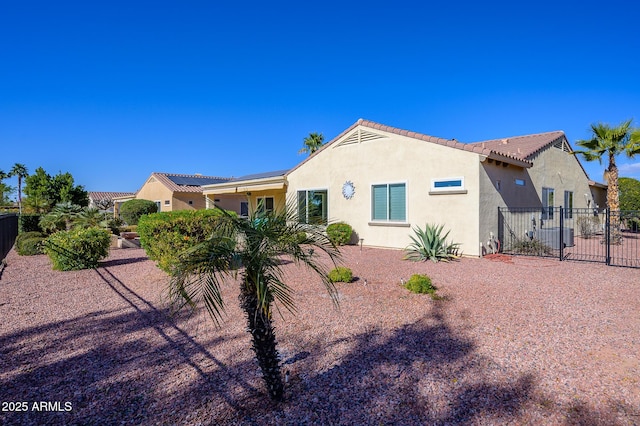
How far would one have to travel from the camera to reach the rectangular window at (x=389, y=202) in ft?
41.9

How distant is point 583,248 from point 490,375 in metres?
13.4

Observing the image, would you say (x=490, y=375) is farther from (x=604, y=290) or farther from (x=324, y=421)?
(x=604, y=290)

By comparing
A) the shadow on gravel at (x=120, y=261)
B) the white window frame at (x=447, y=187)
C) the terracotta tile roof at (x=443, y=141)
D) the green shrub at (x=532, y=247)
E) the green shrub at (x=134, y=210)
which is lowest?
the shadow on gravel at (x=120, y=261)

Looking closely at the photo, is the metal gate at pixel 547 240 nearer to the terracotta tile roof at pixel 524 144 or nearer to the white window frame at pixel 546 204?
the white window frame at pixel 546 204

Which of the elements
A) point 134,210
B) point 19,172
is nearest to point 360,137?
point 134,210

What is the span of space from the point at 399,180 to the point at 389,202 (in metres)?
0.94

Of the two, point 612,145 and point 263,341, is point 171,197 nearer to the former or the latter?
point 263,341

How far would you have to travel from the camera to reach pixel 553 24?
37.8 feet

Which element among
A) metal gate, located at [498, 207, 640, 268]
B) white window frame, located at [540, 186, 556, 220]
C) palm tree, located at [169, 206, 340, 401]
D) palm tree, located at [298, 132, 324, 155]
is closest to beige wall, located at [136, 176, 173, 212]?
palm tree, located at [298, 132, 324, 155]

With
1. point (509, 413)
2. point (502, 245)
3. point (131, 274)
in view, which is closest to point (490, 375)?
point (509, 413)

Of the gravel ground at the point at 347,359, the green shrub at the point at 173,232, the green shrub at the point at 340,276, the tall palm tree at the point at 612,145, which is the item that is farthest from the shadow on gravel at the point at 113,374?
the tall palm tree at the point at 612,145

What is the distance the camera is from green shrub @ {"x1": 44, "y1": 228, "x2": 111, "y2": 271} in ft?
31.4

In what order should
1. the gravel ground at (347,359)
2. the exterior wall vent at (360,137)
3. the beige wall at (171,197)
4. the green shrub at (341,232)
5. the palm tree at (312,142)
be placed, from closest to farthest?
the gravel ground at (347,359)
the exterior wall vent at (360,137)
the green shrub at (341,232)
the beige wall at (171,197)
the palm tree at (312,142)

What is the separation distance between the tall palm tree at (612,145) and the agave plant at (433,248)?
9829mm
